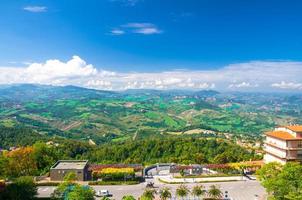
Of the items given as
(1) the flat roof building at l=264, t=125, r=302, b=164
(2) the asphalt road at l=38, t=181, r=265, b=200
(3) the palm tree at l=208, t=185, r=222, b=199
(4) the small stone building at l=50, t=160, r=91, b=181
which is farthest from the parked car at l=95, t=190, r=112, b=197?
(1) the flat roof building at l=264, t=125, r=302, b=164

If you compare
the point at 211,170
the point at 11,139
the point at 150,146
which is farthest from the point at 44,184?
the point at 11,139

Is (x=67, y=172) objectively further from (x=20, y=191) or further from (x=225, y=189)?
(x=225, y=189)

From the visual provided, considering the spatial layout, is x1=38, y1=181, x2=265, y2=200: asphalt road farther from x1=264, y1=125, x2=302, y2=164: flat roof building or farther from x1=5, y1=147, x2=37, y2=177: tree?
x1=5, y1=147, x2=37, y2=177: tree

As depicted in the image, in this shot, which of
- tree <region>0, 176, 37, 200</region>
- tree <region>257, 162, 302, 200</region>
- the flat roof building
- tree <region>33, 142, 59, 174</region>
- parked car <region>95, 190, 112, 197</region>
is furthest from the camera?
tree <region>33, 142, 59, 174</region>

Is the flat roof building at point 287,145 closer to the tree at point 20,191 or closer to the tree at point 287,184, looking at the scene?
the tree at point 287,184

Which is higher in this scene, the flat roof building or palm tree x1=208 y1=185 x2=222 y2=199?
the flat roof building
